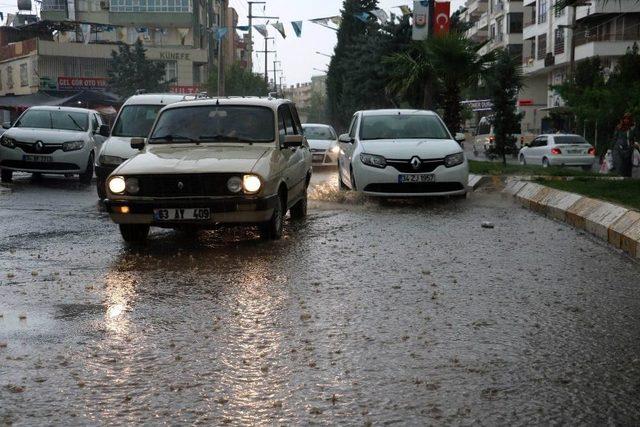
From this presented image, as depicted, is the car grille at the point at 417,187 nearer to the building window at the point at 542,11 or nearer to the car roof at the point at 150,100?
the car roof at the point at 150,100

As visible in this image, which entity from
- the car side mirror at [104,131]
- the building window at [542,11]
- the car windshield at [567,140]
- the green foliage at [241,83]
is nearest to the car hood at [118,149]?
the car side mirror at [104,131]

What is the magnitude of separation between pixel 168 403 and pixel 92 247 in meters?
5.57

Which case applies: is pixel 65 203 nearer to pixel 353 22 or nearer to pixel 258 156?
pixel 258 156

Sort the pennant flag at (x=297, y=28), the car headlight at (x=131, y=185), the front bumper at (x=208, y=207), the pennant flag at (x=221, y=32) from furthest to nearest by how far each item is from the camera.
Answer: the pennant flag at (x=221, y=32) < the pennant flag at (x=297, y=28) < the car headlight at (x=131, y=185) < the front bumper at (x=208, y=207)

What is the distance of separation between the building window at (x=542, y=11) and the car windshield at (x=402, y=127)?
2161 inches

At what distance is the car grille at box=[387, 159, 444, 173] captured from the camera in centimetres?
1371

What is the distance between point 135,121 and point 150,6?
68.3m

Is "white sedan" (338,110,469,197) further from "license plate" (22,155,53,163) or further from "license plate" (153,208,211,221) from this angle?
"license plate" (22,155,53,163)

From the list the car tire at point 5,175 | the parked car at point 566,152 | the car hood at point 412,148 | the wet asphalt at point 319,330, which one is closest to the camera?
the wet asphalt at point 319,330

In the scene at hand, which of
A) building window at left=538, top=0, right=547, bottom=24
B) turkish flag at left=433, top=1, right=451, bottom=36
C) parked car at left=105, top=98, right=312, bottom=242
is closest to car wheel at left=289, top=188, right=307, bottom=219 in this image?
parked car at left=105, top=98, right=312, bottom=242

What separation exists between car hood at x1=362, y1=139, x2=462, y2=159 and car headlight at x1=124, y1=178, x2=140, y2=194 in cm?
558

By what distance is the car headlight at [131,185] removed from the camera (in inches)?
360

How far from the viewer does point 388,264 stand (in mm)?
8180

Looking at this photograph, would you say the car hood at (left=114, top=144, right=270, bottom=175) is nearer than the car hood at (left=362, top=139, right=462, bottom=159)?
Yes
